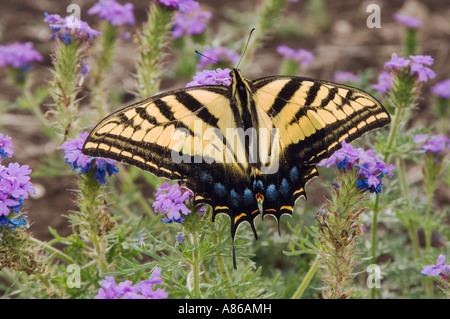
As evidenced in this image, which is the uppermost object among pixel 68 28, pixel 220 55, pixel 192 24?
pixel 192 24

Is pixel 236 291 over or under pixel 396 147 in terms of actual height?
under

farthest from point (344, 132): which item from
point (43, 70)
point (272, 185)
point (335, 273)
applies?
point (43, 70)

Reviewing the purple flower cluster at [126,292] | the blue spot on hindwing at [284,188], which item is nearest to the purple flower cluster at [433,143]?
the blue spot on hindwing at [284,188]

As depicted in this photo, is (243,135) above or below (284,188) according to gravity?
above

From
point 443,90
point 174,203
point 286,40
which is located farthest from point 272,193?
point 286,40

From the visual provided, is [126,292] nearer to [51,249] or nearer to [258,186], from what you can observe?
[258,186]

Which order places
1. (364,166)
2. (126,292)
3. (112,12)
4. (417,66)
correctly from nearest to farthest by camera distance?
(126,292) → (364,166) → (417,66) → (112,12)
